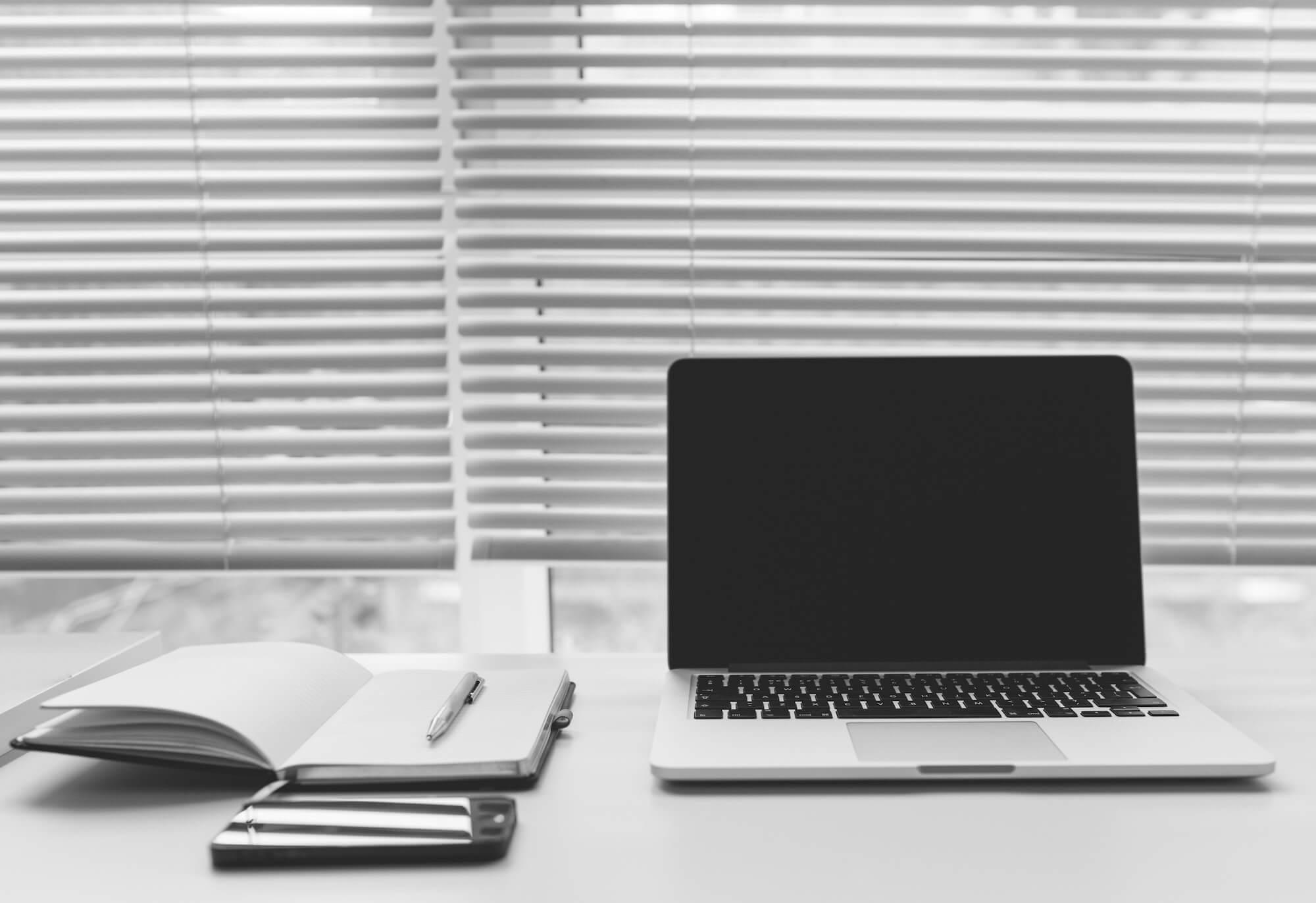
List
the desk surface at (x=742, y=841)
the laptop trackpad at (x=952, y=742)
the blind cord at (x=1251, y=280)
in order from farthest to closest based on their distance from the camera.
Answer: the blind cord at (x=1251, y=280) < the laptop trackpad at (x=952, y=742) < the desk surface at (x=742, y=841)

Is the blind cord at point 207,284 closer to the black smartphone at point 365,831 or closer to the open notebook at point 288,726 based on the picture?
the open notebook at point 288,726

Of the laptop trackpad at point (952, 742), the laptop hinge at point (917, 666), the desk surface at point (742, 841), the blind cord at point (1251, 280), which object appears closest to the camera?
the desk surface at point (742, 841)

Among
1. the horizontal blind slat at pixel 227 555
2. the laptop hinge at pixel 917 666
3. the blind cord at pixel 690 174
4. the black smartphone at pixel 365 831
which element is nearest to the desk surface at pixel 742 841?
the black smartphone at pixel 365 831

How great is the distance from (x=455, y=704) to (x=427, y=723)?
3 cm

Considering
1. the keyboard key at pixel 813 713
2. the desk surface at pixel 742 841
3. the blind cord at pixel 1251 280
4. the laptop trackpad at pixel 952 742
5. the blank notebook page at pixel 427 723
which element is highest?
the blind cord at pixel 1251 280

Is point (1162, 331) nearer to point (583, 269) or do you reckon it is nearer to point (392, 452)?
point (583, 269)

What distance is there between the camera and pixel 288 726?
77 centimetres

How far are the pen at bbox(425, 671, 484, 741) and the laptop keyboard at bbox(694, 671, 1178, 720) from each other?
200mm

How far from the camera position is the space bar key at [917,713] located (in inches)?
31.2

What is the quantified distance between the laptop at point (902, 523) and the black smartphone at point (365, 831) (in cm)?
29

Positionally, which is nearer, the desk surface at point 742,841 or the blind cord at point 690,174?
the desk surface at point 742,841

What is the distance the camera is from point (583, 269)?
115cm

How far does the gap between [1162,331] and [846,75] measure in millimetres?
488

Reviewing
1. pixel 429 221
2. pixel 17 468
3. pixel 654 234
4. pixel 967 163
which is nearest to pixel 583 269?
pixel 654 234
